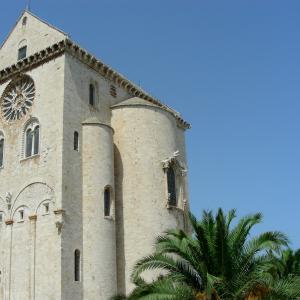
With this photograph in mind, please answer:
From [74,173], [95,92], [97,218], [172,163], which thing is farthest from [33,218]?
[172,163]

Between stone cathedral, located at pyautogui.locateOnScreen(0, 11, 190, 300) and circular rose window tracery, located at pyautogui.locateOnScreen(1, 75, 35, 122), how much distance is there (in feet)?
0.22

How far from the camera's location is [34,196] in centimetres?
2339

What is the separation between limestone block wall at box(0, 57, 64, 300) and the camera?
2167cm

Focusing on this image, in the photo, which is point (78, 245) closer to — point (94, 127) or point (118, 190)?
point (118, 190)

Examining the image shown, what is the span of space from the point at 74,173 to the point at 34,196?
2.25 meters

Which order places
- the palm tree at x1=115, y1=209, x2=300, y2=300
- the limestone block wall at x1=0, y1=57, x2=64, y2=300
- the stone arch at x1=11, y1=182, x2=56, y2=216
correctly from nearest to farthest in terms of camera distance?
the palm tree at x1=115, y1=209, x2=300, y2=300 < the limestone block wall at x1=0, y1=57, x2=64, y2=300 < the stone arch at x1=11, y1=182, x2=56, y2=216

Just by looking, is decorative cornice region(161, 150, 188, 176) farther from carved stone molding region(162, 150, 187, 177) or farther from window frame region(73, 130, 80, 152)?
window frame region(73, 130, 80, 152)

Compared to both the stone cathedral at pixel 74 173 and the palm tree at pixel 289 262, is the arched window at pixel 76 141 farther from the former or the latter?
the palm tree at pixel 289 262

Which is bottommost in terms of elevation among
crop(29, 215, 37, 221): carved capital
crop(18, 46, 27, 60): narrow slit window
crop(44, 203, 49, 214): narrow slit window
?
crop(29, 215, 37, 221): carved capital

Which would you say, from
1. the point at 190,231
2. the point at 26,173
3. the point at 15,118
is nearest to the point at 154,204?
the point at 190,231

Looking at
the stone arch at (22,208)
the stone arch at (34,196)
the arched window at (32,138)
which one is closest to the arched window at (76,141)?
the arched window at (32,138)

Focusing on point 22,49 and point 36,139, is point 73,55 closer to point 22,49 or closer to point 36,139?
point 22,49

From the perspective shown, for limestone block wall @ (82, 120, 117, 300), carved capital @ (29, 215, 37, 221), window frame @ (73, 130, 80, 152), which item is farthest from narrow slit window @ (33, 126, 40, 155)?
carved capital @ (29, 215, 37, 221)

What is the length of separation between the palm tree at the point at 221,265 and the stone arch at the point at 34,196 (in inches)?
357
